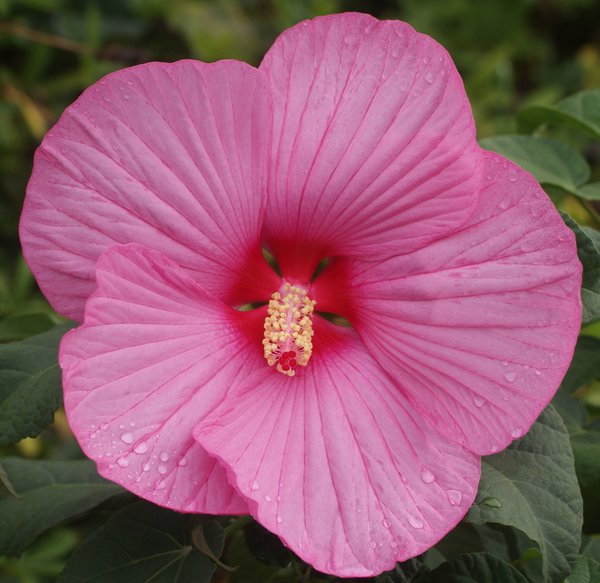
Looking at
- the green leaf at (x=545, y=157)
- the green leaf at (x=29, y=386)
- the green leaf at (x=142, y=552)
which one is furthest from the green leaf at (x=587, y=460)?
the green leaf at (x=29, y=386)

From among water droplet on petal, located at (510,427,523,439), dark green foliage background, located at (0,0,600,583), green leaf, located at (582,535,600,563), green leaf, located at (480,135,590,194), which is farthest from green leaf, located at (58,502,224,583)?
green leaf, located at (480,135,590,194)

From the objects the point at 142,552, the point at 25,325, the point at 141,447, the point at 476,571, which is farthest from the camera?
the point at 25,325

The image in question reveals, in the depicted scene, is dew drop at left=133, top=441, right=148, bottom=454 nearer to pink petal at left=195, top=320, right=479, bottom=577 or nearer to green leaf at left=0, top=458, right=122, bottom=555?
pink petal at left=195, top=320, right=479, bottom=577

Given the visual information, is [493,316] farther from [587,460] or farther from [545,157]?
[545,157]

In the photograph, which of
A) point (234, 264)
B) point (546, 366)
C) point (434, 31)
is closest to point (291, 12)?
point (434, 31)

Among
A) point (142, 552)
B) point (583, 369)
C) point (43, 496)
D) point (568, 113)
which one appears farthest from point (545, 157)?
point (43, 496)

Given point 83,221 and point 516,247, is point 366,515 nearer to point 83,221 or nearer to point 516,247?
point 516,247
